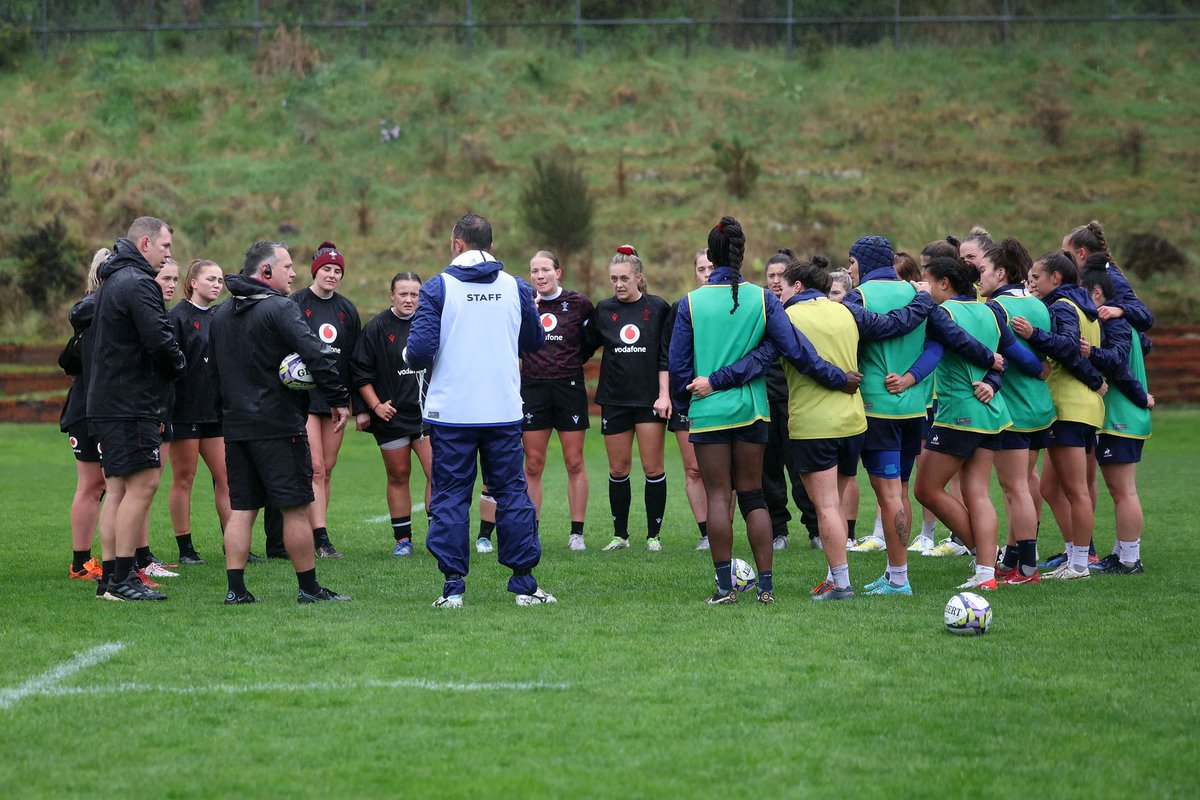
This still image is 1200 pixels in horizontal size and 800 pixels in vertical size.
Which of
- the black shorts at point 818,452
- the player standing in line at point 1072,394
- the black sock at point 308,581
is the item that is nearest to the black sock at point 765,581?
the black shorts at point 818,452

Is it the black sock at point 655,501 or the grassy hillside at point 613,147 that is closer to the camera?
the black sock at point 655,501

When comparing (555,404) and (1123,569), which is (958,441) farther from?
(555,404)

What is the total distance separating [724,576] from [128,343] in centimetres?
384

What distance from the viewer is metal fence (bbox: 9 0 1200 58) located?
42.2m

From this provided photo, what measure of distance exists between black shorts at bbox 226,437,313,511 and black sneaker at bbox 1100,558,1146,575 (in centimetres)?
538

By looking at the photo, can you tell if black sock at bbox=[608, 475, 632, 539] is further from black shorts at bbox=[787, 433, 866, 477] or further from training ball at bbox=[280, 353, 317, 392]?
training ball at bbox=[280, 353, 317, 392]

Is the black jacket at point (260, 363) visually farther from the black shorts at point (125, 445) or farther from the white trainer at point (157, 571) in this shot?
the white trainer at point (157, 571)

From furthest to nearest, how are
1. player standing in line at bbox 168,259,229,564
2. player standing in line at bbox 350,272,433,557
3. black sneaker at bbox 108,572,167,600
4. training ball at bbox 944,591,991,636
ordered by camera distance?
1. player standing in line at bbox 350,272,433,557
2. player standing in line at bbox 168,259,229,564
3. black sneaker at bbox 108,572,167,600
4. training ball at bbox 944,591,991,636

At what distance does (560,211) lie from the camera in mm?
32312

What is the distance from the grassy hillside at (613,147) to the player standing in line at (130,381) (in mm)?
22874

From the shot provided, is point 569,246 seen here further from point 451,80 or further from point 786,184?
point 451,80

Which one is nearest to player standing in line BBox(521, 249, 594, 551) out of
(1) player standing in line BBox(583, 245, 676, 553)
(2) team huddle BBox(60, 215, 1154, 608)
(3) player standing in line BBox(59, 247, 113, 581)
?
(1) player standing in line BBox(583, 245, 676, 553)

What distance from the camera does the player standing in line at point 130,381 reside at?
800 centimetres

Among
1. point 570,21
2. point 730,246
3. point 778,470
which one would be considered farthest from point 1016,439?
point 570,21
